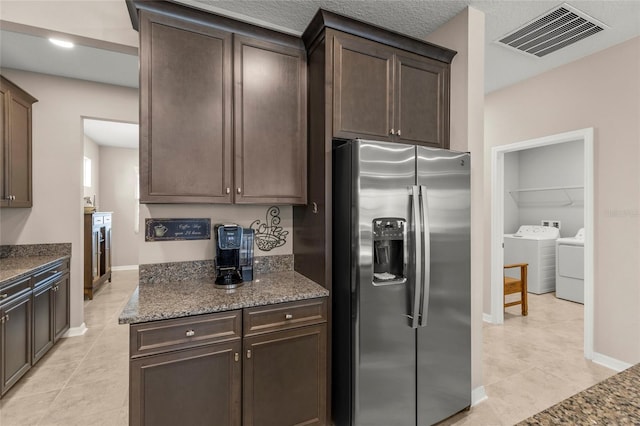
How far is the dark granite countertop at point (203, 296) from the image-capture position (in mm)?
1543

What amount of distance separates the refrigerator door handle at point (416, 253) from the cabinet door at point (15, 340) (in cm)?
285

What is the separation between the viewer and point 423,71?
89.9 inches

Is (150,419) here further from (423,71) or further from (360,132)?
(423,71)

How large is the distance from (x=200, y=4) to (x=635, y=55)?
142 inches

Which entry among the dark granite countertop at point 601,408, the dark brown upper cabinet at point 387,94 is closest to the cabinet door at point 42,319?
the dark brown upper cabinet at point 387,94

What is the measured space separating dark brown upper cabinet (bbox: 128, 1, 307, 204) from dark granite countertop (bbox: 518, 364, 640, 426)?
5.63ft

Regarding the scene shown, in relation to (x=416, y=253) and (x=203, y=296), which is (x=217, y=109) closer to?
(x=203, y=296)

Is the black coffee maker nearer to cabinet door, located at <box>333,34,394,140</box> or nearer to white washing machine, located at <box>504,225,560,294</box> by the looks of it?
cabinet door, located at <box>333,34,394,140</box>

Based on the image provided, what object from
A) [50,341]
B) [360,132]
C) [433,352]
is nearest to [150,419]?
[433,352]

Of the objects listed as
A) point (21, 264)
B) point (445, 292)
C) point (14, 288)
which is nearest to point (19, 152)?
point (21, 264)

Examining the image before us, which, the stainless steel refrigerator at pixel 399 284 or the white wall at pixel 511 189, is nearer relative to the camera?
the stainless steel refrigerator at pixel 399 284

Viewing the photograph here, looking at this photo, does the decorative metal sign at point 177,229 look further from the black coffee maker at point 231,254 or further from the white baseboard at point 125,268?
the white baseboard at point 125,268

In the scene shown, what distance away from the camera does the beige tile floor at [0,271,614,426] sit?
7.13ft

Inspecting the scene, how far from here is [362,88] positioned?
206cm
